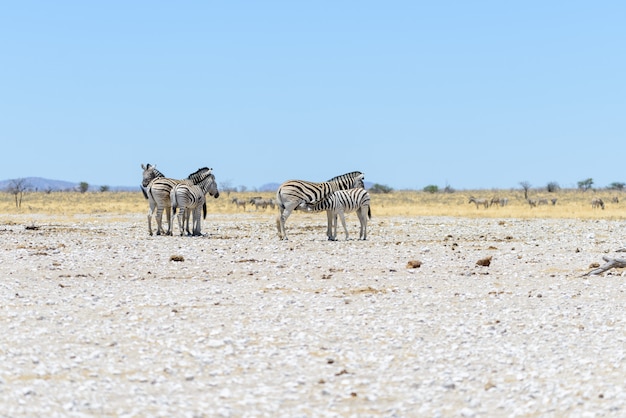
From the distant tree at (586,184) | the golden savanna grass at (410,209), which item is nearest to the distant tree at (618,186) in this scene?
the distant tree at (586,184)

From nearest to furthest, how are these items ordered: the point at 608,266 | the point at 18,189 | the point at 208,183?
the point at 608,266
the point at 208,183
the point at 18,189

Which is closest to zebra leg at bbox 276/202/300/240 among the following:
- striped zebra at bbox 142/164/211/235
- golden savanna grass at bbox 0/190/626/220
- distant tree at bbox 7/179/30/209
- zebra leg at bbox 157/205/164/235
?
striped zebra at bbox 142/164/211/235

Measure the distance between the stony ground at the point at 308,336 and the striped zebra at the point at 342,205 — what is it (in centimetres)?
553

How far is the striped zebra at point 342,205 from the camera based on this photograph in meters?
24.7

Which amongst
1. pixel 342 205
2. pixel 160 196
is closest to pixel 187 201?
pixel 160 196

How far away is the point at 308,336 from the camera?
10273 mm

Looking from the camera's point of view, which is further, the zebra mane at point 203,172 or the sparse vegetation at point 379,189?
the sparse vegetation at point 379,189

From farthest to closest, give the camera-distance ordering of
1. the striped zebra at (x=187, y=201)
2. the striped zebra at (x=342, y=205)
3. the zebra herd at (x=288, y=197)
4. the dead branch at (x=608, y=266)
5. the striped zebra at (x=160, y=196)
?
the striped zebra at (x=160, y=196), the striped zebra at (x=187, y=201), the zebra herd at (x=288, y=197), the striped zebra at (x=342, y=205), the dead branch at (x=608, y=266)

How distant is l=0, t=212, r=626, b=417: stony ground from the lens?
7766mm

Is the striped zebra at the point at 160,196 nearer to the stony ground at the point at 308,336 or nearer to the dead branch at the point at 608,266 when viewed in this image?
the stony ground at the point at 308,336

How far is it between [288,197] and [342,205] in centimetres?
152

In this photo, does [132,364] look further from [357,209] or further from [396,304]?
[357,209]

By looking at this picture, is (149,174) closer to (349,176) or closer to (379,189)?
(349,176)

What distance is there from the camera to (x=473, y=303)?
1282cm
